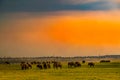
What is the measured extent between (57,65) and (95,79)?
34.8 metres

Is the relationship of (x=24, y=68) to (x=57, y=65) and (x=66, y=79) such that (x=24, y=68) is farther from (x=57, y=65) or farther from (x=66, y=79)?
Result: (x=66, y=79)

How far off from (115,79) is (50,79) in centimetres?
783

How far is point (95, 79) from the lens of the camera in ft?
127

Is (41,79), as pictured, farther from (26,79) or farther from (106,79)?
(106,79)

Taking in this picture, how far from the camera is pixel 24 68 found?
70438 millimetres

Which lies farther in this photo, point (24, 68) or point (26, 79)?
point (24, 68)

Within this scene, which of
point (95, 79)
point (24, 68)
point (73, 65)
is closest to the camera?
point (95, 79)

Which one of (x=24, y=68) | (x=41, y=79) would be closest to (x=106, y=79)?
(x=41, y=79)

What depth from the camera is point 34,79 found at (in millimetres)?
39844

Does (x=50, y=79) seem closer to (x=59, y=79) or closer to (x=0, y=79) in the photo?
(x=59, y=79)

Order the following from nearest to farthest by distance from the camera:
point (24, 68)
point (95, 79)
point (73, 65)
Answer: point (95, 79) → point (24, 68) → point (73, 65)

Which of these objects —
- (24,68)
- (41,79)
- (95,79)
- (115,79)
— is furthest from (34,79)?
(24,68)

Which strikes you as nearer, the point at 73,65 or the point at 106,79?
the point at 106,79

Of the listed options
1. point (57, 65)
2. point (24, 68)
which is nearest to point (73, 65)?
point (57, 65)
